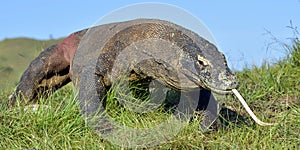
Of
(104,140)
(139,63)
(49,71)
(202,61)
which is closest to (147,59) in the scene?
(139,63)

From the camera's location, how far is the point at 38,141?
312cm

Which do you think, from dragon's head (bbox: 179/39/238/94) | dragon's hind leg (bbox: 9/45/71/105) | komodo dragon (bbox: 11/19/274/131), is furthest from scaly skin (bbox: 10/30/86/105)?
dragon's head (bbox: 179/39/238/94)

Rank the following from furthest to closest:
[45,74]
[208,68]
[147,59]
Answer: [45,74]
[147,59]
[208,68]

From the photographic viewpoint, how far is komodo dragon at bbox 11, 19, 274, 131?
122 inches

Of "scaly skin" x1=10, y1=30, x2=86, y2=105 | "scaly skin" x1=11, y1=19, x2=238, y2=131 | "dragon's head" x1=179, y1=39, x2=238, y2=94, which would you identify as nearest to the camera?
"dragon's head" x1=179, y1=39, x2=238, y2=94

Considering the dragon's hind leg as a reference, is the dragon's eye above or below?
above

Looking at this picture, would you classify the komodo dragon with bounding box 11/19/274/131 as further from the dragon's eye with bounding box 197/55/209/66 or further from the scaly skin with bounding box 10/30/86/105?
the scaly skin with bounding box 10/30/86/105

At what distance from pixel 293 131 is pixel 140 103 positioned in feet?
3.27

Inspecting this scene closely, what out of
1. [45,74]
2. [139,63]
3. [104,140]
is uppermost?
[139,63]

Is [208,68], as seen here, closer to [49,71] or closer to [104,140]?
[104,140]

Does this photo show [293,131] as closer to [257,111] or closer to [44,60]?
[257,111]

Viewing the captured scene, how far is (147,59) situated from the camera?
3445 mm

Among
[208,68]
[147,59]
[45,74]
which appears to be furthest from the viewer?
[45,74]

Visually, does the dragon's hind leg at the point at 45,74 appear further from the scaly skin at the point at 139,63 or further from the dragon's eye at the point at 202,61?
the dragon's eye at the point at 202,61
